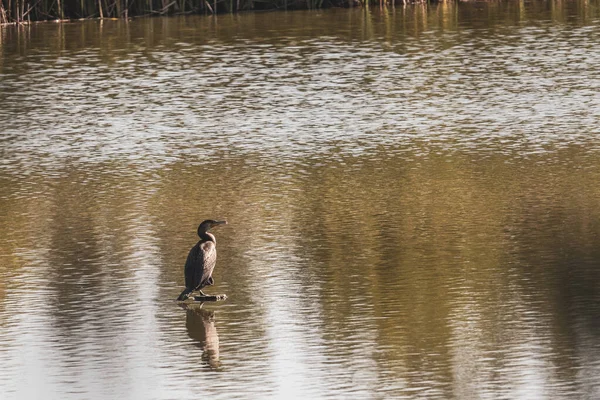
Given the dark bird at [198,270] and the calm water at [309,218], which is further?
the dark bird at [198,270]

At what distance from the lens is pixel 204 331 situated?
8328mm

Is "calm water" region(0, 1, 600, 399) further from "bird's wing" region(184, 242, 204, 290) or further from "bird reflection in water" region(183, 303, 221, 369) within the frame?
"bird's wing" region(184, 242, 204, 290)

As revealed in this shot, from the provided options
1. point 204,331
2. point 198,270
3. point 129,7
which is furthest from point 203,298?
point 129,7

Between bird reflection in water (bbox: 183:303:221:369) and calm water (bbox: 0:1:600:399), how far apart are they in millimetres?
24

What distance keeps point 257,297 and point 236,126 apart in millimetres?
7362

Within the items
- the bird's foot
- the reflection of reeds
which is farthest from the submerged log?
Result: the reflection of reeds

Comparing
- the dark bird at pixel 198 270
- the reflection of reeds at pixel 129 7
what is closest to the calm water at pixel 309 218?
the dark bird at pixel 198 270

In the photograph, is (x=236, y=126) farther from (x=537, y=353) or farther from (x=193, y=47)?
(x=537, y=353)

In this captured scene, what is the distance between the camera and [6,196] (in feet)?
42.4

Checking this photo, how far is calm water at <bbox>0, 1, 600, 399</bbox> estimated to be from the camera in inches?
299

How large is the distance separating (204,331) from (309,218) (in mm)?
3135

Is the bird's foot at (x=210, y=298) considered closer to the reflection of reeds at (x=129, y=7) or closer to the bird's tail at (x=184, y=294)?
the bird's tail at (x=184, y=294)

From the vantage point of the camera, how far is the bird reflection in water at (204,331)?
7.79 m

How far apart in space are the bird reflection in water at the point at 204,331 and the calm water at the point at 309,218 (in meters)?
0.02
